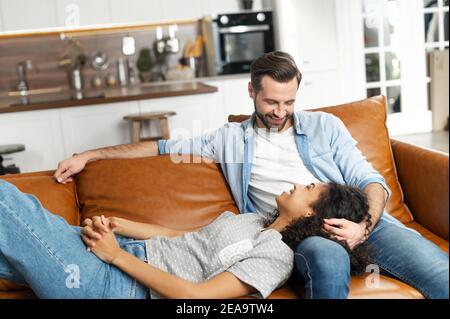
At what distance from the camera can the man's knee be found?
1.04 meters

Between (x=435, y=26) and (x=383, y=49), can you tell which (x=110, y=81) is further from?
(x=435, y=26)

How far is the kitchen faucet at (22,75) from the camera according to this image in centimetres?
424

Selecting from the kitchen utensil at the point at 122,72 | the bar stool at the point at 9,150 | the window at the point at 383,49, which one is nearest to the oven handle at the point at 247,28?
the kitchen utensil at the point at 122,72

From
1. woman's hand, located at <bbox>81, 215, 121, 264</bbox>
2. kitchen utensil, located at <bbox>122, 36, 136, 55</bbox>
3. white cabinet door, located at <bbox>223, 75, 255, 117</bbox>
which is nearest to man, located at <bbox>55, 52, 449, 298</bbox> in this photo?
woman's hand, located at <bbox>81, 215, 121, 264</bbox>

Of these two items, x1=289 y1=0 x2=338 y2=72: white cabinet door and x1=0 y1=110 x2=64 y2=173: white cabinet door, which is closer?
x1=289 y1=0 x2=338 y2=72: white cabinet door

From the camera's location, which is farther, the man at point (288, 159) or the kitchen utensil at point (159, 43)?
the kitchen utensil at point (159, 43)

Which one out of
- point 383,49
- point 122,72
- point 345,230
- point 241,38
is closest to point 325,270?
point 345,230

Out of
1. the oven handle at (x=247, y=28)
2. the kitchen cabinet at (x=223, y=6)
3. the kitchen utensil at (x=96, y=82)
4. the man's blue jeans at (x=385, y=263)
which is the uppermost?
the kitchen cabinet at (x=223, y=6)

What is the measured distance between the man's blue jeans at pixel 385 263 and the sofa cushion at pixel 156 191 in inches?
17.1

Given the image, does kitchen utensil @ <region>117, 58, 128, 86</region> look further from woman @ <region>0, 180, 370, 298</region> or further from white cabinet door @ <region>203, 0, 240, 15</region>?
woman @ <region>0, 180, 370, 298</region>

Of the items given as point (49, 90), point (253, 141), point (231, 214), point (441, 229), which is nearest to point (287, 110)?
point (253, 141)

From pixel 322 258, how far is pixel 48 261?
0.57m

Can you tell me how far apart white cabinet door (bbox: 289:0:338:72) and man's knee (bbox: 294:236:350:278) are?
1.51 meters

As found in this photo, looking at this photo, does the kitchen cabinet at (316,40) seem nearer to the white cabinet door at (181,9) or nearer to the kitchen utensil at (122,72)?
the white cabinet door at (181,9)
